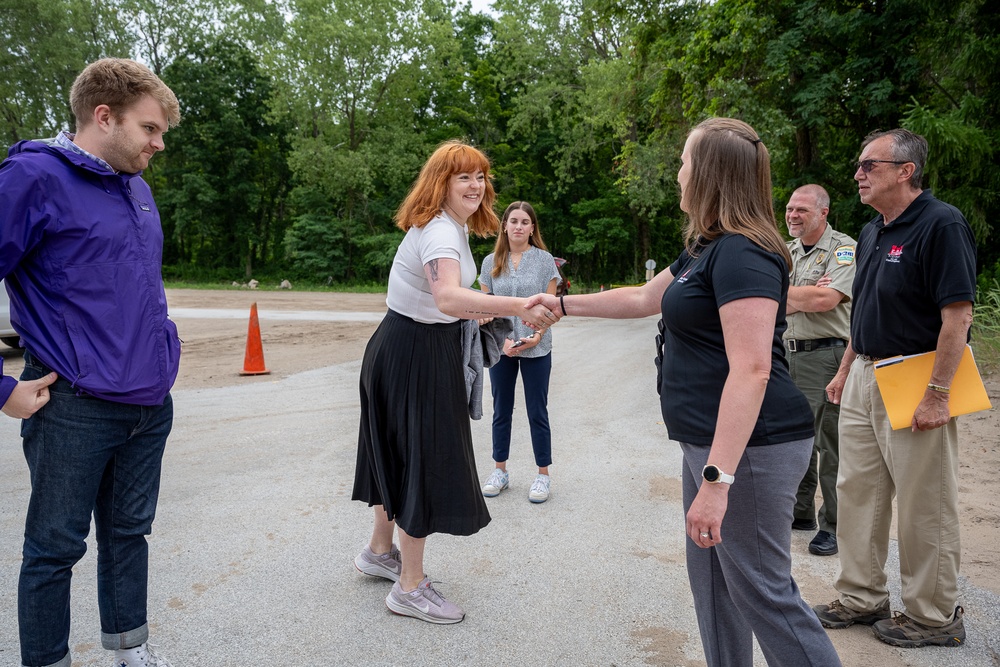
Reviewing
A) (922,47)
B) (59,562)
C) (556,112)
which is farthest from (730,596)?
(556,112)

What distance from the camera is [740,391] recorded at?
6.33 ft

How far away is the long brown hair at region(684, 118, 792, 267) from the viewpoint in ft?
6.79

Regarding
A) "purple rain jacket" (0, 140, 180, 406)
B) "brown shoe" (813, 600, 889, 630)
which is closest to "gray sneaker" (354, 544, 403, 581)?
"purple rain jacket" (0, 140, 180, 406)

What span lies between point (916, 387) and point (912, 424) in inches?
6.2

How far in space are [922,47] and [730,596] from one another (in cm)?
1481

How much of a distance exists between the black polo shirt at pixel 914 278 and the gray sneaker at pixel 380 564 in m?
2.47

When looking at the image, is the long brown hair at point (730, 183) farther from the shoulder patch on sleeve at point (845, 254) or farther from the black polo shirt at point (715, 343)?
the shoulder patch on sleeve at point (845, 254)

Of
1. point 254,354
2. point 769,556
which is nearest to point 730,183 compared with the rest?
point 769,556

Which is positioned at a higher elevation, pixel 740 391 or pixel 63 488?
pixel 740 391

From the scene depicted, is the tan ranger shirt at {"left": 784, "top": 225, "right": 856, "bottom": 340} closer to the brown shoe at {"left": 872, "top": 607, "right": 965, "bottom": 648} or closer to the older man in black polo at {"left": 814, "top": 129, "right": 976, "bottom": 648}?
the older man in black polo at {"left": 814, "top": 129, "right": 976, "bottom": 648}

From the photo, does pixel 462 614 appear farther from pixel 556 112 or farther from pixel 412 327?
pixel 556 112

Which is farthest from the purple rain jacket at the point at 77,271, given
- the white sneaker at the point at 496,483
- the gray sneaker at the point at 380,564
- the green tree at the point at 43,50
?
the green tree at the point at 43,50

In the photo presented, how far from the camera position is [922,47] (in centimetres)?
1338

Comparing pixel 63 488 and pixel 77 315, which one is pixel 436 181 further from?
pixel 63 488
